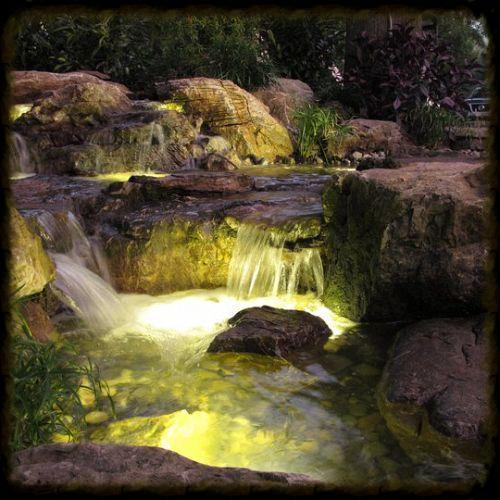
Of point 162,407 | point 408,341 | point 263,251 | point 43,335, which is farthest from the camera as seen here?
point 263,251

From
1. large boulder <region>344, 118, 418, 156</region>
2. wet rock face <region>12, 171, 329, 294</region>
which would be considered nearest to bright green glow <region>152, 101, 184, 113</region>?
large boulder <region>344, 118, 418, 156</region>

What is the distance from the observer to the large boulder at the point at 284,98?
12.1 meters

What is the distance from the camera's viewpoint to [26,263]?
301 centimetres

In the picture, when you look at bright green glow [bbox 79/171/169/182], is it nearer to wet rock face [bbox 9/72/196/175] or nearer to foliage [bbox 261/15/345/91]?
wet rock face [bbox 9/72/196/175]

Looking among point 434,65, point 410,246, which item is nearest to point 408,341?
point 410,246

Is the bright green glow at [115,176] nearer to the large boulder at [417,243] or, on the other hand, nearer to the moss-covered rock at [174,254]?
the moss-covered rock at [174,254]

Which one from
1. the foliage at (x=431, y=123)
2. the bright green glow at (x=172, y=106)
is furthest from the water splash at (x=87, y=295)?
the foliage at (x=431, y=123)

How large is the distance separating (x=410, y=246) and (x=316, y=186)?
3862 millimetres

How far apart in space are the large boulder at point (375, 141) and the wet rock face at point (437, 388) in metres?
7.22

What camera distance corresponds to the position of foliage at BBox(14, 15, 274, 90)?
44.8 feet

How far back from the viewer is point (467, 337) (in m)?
3.82

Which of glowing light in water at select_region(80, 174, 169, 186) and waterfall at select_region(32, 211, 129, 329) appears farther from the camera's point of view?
glowing light in water at select_region(80, 174, 169, 186)

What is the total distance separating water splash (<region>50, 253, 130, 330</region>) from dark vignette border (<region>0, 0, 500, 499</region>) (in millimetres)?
4419

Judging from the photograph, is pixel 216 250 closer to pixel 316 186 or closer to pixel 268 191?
pixel 268 191
